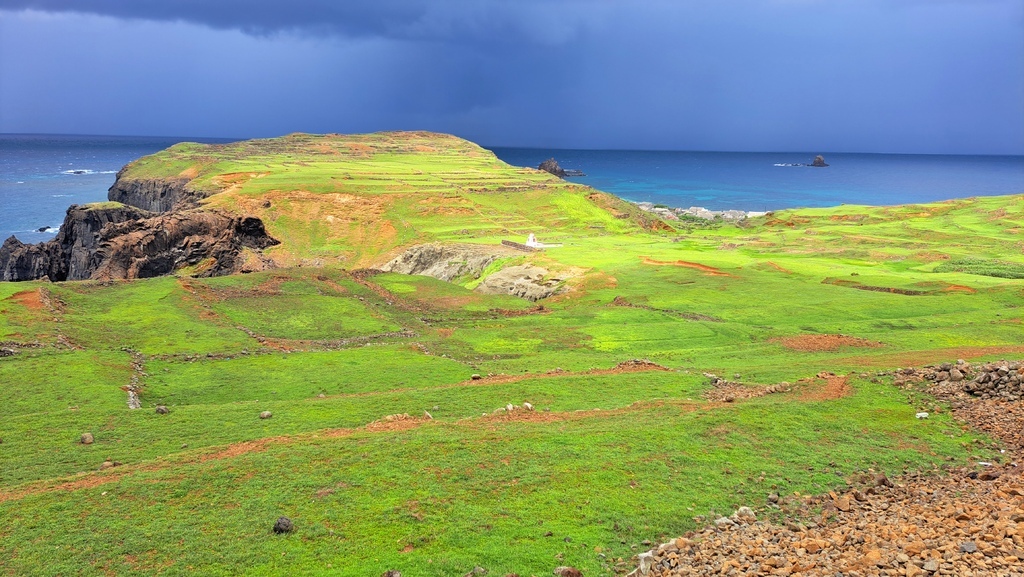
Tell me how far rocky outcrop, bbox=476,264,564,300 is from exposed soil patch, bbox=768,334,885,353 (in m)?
21.2

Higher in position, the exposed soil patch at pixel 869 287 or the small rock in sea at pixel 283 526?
the exposed soil patch at pixel 869 287

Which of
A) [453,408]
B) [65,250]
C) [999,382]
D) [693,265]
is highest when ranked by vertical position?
[999,382]

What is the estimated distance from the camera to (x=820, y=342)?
36.8 metres

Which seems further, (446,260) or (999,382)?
(446,260)

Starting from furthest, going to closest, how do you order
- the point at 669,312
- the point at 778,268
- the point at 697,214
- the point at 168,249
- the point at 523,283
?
the point at 697,214 < the point at 168,249 < the point at 778,268 < the point at 523,283 < the point at 669,312

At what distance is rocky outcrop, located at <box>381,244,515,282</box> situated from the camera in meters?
67.8

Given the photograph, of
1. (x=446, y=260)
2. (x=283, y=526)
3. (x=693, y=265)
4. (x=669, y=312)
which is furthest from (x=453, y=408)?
(x=446, y=260)

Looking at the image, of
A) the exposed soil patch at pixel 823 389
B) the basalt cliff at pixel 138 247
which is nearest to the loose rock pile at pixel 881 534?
the exposed soil patch at pixel 823 389

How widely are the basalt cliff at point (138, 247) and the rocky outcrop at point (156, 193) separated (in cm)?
2133

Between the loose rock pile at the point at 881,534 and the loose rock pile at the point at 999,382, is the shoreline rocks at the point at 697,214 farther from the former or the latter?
the loose rock pile at the point at 881,534

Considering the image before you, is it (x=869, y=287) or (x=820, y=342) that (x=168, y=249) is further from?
(x=869, y=287)

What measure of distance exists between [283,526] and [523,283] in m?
43.7

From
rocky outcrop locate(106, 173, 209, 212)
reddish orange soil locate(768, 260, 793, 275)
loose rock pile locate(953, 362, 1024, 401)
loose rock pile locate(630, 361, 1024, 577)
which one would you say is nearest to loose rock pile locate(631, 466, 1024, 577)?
loose rock pile locate(630, 361, 1024, 577)

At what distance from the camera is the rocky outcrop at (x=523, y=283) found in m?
55.7
